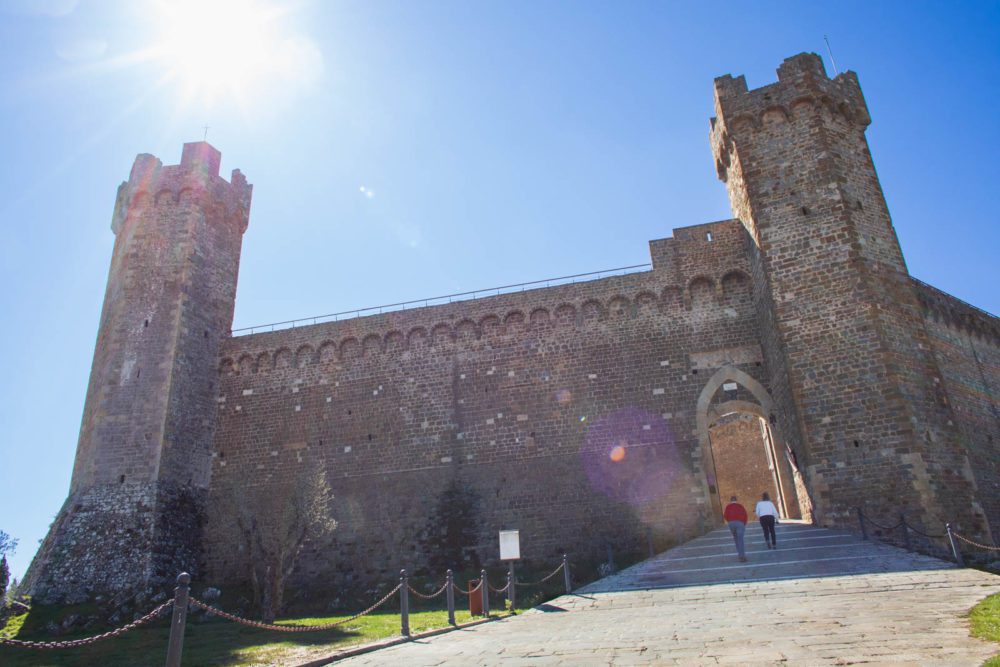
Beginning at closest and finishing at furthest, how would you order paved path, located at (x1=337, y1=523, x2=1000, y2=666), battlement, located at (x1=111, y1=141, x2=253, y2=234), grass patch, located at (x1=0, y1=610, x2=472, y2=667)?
paved path, located at (x1=337, y1=523, x2=1000, y2=666), grass patch, located at (x1=0, y1=610, x2=472, y2=667), battlement, located at (x1=111, y1=141, x2=253, y2=234)

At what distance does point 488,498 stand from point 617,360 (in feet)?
17.4

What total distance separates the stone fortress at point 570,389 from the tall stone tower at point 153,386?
69 mm

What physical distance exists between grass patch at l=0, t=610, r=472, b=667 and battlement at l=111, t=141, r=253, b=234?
556 inches

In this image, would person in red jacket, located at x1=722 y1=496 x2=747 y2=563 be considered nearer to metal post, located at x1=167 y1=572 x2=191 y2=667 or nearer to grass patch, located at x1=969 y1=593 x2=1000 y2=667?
grass patch, located at x1=969 y1=593 x2=1000 y2=667

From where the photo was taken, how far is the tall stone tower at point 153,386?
1636cm

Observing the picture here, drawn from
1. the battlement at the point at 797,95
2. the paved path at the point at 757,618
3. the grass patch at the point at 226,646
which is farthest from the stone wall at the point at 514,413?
the grass patch at the point at 226,646

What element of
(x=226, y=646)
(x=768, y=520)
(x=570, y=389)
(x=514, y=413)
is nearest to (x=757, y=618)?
(x=768, y=520)

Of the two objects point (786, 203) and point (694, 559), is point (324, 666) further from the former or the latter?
point (786, 203)

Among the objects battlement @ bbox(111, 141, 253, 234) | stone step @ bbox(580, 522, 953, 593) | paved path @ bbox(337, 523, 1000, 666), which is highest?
battlement @ bbox(111, 141, 253, 234)

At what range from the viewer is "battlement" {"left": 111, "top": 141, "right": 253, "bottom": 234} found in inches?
834

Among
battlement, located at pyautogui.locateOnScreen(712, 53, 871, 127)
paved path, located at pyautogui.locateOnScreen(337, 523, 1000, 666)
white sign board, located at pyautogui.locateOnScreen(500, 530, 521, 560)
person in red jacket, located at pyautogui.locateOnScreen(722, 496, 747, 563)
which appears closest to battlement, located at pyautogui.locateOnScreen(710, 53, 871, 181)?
battlement, located at pyautogui.locateOnScreen(712, 53, 871, 127)

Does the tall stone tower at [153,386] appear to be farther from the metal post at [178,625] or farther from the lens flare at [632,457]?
the metal post at [178,625]

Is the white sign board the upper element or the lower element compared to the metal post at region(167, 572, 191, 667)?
upper

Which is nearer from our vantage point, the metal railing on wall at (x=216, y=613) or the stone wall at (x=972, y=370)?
the metal railing on wall at (x=216, y=613)
